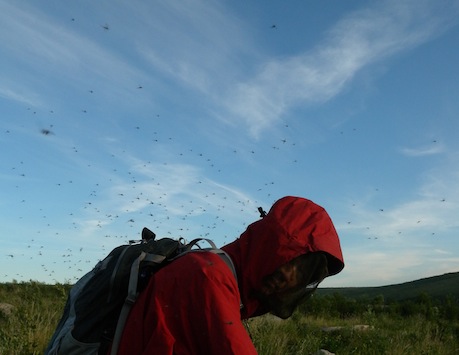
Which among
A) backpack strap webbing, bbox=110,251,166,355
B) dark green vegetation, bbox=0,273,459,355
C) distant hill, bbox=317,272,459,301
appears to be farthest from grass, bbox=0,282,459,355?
distant hill, bbox=317,272,459,301

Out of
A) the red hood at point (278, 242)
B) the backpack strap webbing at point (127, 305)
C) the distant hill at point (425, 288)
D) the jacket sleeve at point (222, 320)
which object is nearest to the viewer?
the jacket sleeve at point (222, 320)

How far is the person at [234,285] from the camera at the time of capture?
242cm

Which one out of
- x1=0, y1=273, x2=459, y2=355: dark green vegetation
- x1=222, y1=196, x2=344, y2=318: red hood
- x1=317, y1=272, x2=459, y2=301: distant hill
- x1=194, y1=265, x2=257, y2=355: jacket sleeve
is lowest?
x1=194, y1=265, x2=257, y2=355: jacket sleeve

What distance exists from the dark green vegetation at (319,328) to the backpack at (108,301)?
13.6 feet

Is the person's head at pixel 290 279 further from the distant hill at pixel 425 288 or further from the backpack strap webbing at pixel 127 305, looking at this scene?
the distant hill at pixel 425 288

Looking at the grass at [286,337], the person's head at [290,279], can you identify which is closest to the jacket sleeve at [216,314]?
the person's head at [290,279]

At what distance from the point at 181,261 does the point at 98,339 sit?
550 mm

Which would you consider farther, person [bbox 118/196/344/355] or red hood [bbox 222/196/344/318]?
red hood [bbox 222/196/344/318]

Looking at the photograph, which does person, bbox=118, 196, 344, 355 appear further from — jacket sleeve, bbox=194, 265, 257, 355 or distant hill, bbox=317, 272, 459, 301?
distant hill, bbox=317, 272, 459, 301

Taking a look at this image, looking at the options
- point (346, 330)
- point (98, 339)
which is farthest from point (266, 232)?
point (346, 330)

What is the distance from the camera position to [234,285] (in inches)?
99.8

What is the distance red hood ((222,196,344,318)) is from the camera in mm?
2783

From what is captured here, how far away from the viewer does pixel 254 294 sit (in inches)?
114

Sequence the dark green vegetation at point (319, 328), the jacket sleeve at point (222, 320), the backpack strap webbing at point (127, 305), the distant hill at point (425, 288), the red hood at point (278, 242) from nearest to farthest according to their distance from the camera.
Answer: the jacket sleeve at point (222, 320)
the backpack strap webbing at point (127, 305)
the red hood at point (278, 242)
the dark green vegetation at point (319, 328)
the distant hill at point (425, 288)
